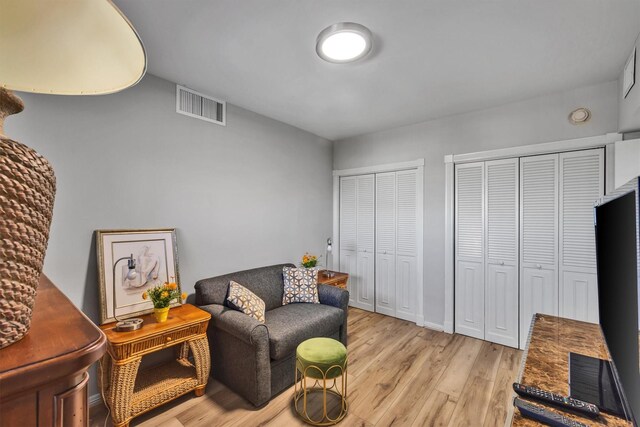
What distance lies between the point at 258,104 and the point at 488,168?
8.65ft

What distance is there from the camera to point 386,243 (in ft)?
13.0

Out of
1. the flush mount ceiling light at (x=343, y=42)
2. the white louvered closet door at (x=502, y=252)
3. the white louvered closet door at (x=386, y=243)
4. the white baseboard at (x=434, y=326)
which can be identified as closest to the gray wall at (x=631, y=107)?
the white louvered closet door at (x=502, y=252)

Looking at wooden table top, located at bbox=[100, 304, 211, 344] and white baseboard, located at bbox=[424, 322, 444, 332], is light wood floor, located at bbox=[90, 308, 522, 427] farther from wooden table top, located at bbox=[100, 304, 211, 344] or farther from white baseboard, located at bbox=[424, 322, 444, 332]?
wooden table top, located at bbox=[100, 304, 211, 344]

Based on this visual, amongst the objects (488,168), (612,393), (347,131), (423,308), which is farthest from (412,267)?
(612,393)

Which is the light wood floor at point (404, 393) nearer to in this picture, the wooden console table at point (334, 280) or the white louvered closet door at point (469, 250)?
the white louvered closet door at point (469, 250)

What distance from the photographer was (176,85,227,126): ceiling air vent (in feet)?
8.56

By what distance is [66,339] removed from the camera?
1.36 feet

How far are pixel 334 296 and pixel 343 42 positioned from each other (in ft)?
7.56

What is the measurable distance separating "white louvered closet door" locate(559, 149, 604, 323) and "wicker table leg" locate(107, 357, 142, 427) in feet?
12.1

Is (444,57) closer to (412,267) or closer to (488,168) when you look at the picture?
(488,168)

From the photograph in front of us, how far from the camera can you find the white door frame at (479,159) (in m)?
2.54

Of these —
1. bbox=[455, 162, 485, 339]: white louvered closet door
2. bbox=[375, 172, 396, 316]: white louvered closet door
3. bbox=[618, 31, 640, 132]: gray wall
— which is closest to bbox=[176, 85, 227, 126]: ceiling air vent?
bbox=[375, 172, 396, 316]: white louvered closet door

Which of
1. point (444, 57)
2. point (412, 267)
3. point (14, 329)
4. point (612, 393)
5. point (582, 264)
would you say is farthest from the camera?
point (412, 267)

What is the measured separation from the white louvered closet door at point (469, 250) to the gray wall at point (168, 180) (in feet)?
6.33
